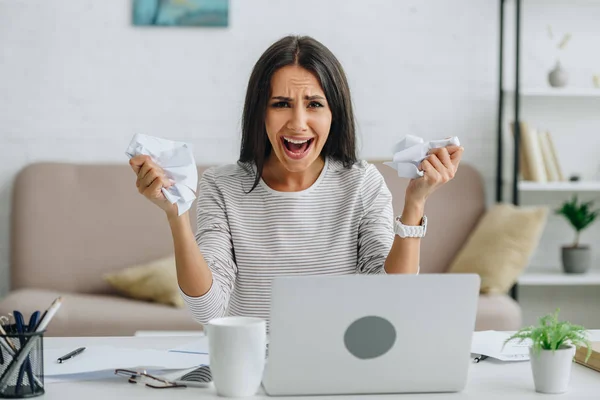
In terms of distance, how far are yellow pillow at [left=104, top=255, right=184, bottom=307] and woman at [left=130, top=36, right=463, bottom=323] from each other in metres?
1.30

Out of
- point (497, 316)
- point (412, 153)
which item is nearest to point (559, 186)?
point (497, 316)

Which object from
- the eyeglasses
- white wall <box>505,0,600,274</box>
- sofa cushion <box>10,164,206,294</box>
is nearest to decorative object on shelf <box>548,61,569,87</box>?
white wall <box>505,0,600,274</box>

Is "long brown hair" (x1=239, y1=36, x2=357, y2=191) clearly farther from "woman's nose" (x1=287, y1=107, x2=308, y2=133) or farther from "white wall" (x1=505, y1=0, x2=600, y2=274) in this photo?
"white wall" (x1=505, y1=0, x2=600, y2=274)

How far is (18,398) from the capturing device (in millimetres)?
1066

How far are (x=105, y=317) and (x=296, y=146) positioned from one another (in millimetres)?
1439

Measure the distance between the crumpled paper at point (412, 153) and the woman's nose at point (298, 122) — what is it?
13.6 inches

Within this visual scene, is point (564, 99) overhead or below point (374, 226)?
overhead

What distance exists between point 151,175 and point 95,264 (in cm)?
220

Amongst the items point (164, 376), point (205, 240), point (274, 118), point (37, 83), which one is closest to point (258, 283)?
point (205, 240)

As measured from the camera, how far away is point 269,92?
166 cm

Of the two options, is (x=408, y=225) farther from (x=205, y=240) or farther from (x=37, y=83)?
(x=37, y=83)

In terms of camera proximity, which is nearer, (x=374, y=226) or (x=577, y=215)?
(x=374, y=226)

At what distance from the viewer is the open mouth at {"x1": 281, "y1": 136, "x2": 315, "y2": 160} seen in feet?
5.32

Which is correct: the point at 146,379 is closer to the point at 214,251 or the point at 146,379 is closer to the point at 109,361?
the point at 109,361
